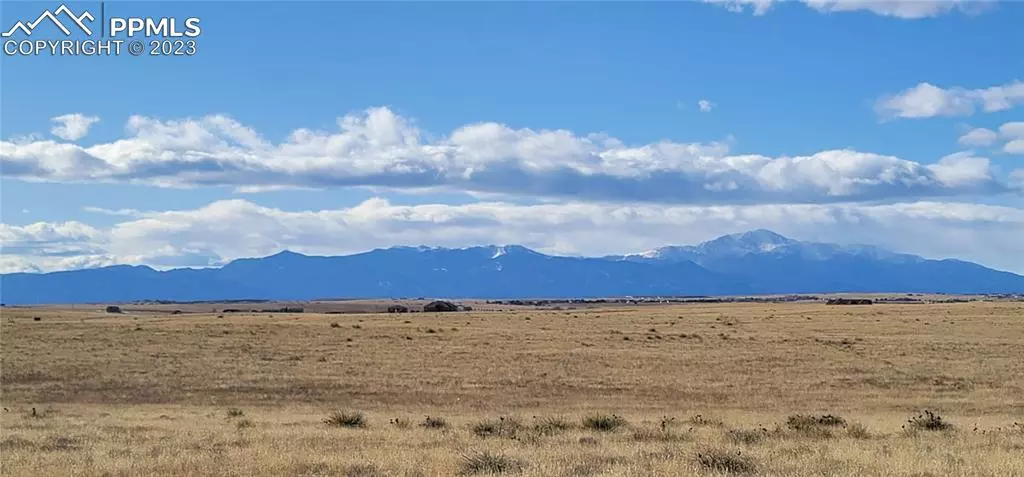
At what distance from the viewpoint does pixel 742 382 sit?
3406 centimetres

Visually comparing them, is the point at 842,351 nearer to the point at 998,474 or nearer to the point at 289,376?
the point at 289,376

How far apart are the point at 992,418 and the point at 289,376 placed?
23989mm

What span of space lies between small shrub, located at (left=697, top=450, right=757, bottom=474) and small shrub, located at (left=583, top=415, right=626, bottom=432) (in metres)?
6.14

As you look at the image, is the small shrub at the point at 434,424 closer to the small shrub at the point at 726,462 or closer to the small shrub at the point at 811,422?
the small shrub at the point at 811,422

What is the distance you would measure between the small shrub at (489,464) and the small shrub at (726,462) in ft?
9.06

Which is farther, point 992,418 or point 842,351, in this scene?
point 842,351

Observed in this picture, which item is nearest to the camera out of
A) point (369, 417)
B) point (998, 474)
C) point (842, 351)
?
point (998, 474)

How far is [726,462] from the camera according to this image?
44.9ft

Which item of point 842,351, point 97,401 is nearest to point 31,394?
point 97,401

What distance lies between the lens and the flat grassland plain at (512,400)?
1430 cm

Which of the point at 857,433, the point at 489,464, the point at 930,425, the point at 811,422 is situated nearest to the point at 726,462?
the point at 489,464

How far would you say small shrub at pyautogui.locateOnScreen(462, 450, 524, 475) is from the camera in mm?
13289

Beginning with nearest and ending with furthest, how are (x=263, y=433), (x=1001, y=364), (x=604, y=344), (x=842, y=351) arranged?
(x=263, y=433), (x=1001, y=364), (x=842, y=351), (x=604, y=344)

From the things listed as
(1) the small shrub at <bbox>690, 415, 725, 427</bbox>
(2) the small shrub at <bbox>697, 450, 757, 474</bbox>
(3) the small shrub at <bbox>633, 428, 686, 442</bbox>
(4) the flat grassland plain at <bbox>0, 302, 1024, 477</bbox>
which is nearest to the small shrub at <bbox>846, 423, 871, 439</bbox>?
(4) the flat grassland plain at <bbox>0, 302, 1024, 477</bbox>
